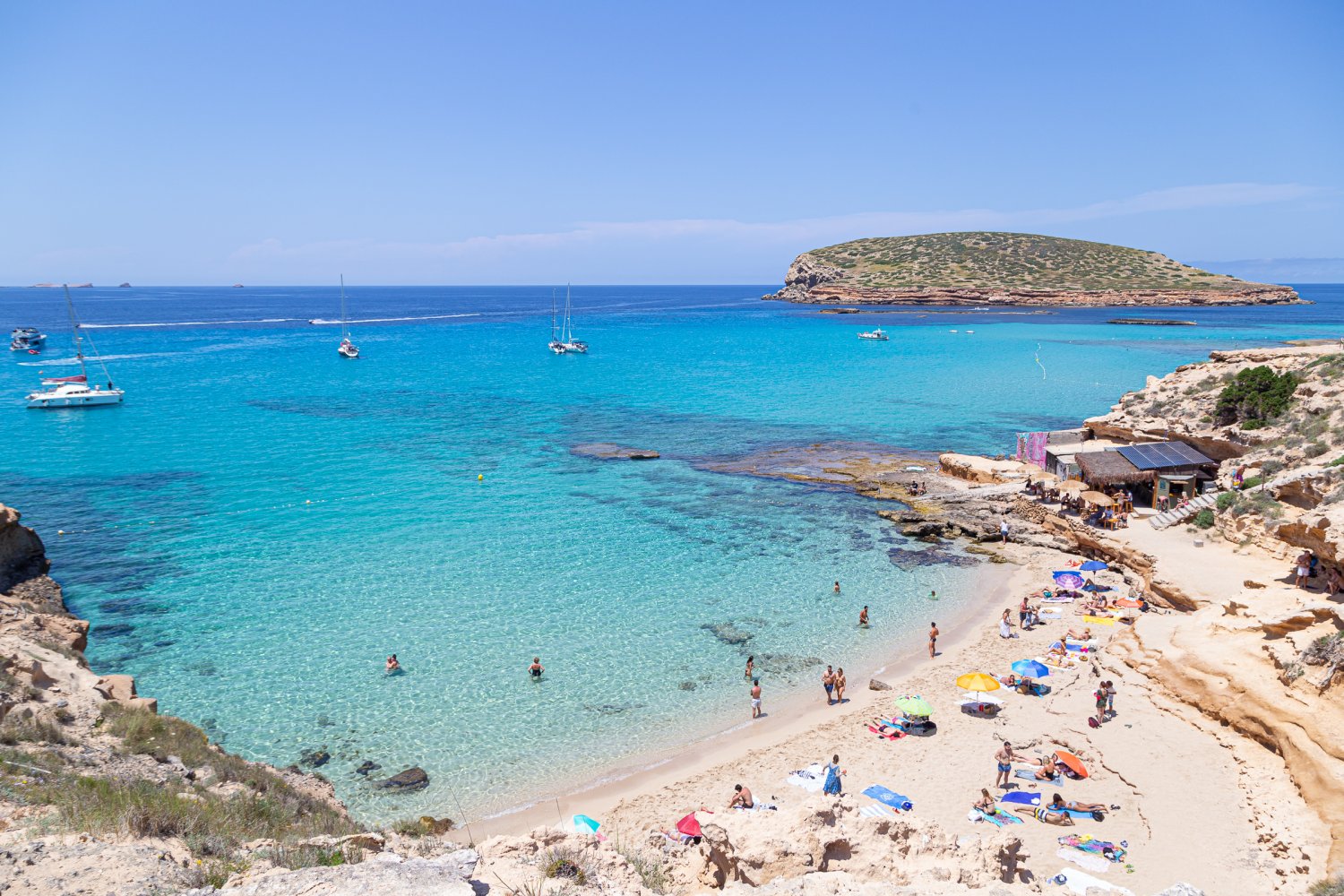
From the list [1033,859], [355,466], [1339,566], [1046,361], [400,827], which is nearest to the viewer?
[400,827]

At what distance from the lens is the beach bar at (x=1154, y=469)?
27875mm

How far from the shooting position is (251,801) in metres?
9.27

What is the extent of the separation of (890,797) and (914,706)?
290cm

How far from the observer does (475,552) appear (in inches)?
1018

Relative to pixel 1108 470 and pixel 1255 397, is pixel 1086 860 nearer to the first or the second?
pixel 1108 470

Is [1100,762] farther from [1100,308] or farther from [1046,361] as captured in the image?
[1100,308]

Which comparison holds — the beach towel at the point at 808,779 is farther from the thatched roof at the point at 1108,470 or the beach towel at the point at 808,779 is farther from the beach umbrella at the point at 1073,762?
the thatched roof at the point at 1108,470

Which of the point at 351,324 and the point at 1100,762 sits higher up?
the point at 351,324

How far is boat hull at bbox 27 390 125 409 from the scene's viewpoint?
5209 centimetres

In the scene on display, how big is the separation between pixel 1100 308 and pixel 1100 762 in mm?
144812

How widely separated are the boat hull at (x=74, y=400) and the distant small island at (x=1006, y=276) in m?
130

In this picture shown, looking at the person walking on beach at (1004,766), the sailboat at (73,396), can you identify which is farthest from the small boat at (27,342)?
the person walking on beach at (1004,766)

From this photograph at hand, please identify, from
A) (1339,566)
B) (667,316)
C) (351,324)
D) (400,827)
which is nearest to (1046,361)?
(1339,566)

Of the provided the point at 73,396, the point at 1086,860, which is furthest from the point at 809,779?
the point at 73,396
